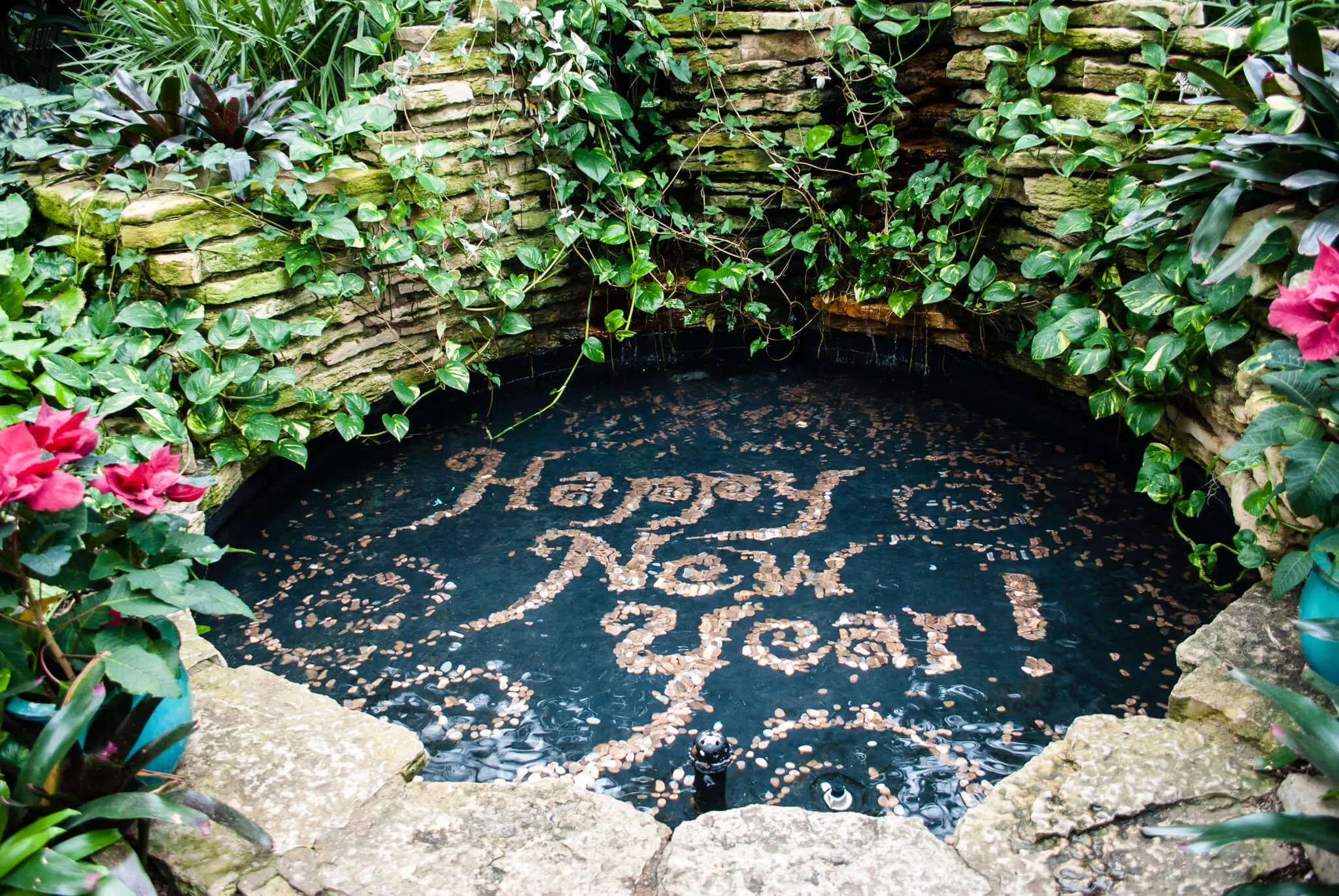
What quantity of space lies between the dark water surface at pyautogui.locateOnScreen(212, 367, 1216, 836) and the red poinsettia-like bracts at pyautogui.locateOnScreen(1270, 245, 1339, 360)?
3.27ft

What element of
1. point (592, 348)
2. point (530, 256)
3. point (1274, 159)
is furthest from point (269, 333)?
point (1274, 159)

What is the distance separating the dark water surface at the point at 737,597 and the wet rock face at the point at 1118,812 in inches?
11.2

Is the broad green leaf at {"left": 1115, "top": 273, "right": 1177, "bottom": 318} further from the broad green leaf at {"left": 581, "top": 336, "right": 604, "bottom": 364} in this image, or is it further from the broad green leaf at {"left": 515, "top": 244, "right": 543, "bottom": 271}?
the broad green leaf at {"left": 515, "top": 244, "right": 543, "bottom": 271}

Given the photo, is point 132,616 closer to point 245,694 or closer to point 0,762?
point 0,762

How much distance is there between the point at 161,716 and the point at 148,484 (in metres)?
0.46

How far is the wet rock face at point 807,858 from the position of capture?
4.69 feet

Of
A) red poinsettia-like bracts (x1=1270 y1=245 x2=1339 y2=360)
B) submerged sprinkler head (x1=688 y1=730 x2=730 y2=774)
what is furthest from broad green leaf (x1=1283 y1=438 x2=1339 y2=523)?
submerged sprinkler head (x1=688 y1=730 x2=730 y2=774)

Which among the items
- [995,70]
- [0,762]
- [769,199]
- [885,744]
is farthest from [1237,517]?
[0,762]

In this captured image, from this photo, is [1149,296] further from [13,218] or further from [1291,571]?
[13,218]

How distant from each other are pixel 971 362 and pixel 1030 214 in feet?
2.50

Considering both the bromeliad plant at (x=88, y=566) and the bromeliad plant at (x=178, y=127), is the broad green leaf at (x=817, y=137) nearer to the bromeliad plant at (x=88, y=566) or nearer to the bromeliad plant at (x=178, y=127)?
the bromeliad plant at (x=178, y=127)

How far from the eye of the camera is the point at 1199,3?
255 cm

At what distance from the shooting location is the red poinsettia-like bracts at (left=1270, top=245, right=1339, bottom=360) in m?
1.43

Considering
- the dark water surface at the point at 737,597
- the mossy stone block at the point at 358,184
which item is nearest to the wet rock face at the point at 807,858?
the dark water surface at the point at 737,597
